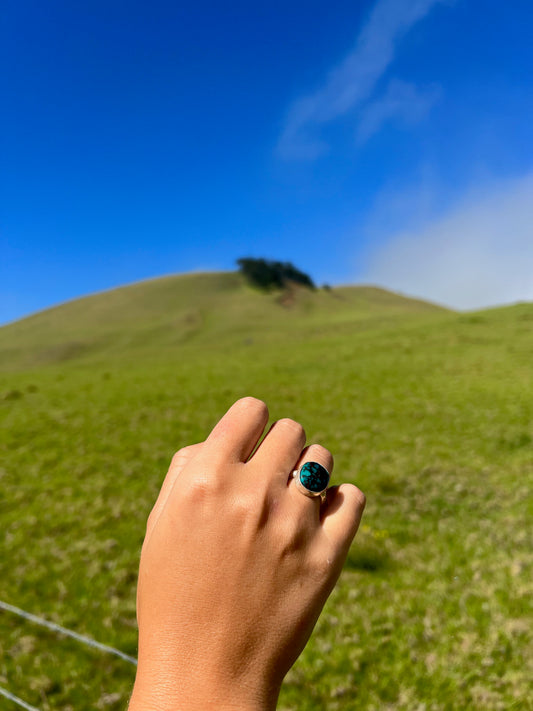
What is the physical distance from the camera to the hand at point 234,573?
1450mm

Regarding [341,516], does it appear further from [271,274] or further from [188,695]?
[271,274]

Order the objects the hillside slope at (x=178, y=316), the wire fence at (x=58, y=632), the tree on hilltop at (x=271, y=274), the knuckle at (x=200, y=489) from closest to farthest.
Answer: the knuckle at (x=200, y=489) → the wire fence at (x=58, y=632) → the hillside slope at (x=178, y=316) → the tree on hilltop at (x=271, y=274)

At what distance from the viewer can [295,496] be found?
5.68 ft

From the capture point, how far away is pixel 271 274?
13262 cm

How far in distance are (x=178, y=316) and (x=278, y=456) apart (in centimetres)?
9452

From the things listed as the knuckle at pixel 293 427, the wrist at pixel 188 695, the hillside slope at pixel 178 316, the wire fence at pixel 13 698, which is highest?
the hillside slope at pixel 178 316

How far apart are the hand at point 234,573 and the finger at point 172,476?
85 mm

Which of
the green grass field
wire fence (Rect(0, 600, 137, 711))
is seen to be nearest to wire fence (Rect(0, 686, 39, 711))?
wire fence (Rect(0, 600, 137, 711))

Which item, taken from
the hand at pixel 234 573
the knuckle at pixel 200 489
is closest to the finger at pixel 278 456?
the hand at pixel 234 573

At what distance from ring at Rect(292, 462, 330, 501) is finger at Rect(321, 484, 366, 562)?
9 cm

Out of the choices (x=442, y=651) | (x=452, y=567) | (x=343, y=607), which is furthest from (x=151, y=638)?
(x=452, y=567)

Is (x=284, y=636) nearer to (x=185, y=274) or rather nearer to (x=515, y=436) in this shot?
(x=515, y=436)

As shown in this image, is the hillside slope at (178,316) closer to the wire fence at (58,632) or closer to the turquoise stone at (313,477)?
the wire fence at (58,632)

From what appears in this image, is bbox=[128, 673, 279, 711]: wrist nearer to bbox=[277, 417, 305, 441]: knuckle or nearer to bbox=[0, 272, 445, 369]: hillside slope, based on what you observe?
bbox=[277, 417, 305, 441]: knuckle
